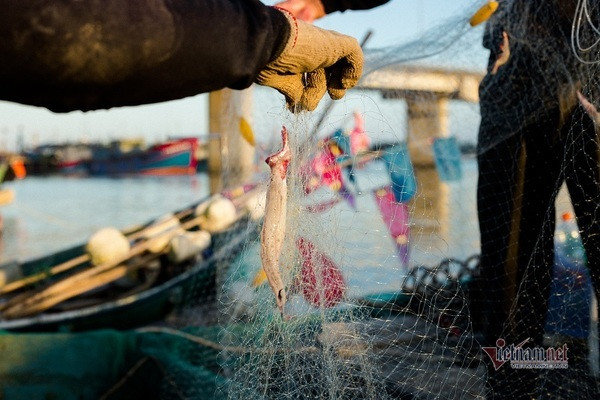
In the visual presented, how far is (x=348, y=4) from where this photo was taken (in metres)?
2.36

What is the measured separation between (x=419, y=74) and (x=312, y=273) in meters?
1.98

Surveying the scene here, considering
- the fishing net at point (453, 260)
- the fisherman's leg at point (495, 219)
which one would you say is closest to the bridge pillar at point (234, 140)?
the fishing net at point (453, 260)

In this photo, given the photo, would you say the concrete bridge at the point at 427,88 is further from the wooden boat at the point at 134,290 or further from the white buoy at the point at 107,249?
the white buoy at the point at 107,249

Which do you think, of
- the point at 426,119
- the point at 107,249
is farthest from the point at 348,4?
the point at 107,249

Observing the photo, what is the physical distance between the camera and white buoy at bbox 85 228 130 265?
20.0ft

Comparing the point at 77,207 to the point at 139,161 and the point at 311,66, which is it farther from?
the point at 311,66

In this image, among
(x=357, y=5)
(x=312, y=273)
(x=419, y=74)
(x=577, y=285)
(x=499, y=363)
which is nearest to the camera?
(x=312, y=273)

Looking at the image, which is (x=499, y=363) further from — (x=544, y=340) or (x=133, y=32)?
(x=133, y=32)

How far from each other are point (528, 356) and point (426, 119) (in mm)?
2151

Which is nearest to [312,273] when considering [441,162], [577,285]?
[577,285]

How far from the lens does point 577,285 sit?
9.33 ft

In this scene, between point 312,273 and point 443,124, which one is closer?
point 312,273

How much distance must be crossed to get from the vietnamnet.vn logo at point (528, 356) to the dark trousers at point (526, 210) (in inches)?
0.9

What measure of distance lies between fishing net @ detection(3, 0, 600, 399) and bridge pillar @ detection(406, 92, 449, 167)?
19.5 inches
